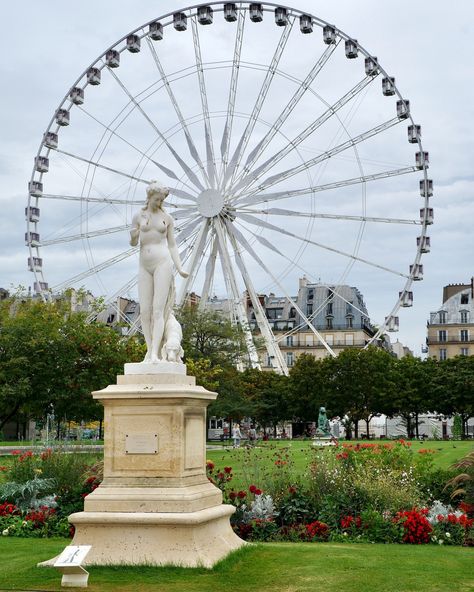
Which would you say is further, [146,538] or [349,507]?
[349,507]

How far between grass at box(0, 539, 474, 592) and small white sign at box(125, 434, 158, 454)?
1.40m

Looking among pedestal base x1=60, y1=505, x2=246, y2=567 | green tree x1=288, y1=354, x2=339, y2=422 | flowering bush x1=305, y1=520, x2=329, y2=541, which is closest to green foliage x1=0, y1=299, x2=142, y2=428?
flowering bush x1=305, y1=520, x2=329, y2=541

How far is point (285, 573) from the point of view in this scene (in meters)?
10.4

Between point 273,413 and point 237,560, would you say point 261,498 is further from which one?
point 273,413

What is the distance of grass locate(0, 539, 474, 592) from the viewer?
9758 mm

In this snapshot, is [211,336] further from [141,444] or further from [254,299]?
[141,444]

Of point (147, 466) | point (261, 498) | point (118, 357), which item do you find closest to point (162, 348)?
point (147, 466)

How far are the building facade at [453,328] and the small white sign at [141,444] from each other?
288 feet

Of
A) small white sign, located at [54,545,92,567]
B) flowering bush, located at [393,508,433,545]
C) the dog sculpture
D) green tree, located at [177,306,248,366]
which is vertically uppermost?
green tree, located at [177,306,248,366]

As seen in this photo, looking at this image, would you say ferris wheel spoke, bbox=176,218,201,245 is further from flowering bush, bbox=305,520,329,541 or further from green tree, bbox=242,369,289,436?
→ flowering bush, bbox=305,520,329,541

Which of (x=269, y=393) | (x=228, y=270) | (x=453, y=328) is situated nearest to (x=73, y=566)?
(x=228, y=270)

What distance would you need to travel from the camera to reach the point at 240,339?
163 ft

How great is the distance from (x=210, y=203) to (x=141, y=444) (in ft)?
111

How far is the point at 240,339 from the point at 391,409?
23709mm
